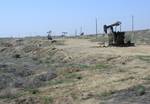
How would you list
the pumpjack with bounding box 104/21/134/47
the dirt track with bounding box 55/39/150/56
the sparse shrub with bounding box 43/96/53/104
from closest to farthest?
1. the sparse shrub with bounding box 43/96/53/104
2. the dirt track with bounding box 55/39/150/56
3. the pumpjack with bounding box 104/21/134/47

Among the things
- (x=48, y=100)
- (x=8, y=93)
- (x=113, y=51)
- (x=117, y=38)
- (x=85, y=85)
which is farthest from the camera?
(x=117, y=38)

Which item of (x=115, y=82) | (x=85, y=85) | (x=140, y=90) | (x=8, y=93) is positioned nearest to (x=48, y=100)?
(x=85, y=85)

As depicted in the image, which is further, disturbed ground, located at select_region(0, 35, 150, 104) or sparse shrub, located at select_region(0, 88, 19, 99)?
sparse shrub, located at select_region(0, 88, 19, 99)

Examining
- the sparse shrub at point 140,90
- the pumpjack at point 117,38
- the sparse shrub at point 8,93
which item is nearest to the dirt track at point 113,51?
the pumpjack at point 117,38

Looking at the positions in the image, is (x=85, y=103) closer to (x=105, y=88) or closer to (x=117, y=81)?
(x=105, y=88)

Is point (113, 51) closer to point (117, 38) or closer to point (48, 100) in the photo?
point (117, 38)

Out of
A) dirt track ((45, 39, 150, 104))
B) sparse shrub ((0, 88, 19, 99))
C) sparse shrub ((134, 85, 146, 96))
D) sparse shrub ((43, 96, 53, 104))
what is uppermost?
sparse shrub ((134, 85, 146, 96))

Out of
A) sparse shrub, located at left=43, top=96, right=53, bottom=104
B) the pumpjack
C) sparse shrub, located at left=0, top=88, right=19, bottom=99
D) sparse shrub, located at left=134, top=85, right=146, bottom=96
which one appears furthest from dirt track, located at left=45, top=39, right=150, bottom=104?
the pumpjack

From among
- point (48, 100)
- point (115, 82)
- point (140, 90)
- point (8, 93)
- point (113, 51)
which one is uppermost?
point (140, 90)

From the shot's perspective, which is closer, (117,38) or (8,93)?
(8,93)

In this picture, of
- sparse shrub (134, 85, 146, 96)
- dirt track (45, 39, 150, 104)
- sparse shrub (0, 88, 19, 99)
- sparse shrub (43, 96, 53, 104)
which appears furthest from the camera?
sparse shrub (0, 88, 19, 99)

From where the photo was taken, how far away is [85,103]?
17.3 metres

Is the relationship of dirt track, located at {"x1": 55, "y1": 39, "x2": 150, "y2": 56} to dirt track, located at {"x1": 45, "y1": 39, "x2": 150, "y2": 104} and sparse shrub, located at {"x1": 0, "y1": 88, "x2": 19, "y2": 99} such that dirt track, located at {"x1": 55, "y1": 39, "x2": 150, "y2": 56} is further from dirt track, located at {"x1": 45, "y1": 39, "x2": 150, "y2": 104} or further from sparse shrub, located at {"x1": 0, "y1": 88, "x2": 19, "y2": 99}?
sparse shrub, located at {"x1": 0, "y1": 88, "x2": 19, "y2": 99}

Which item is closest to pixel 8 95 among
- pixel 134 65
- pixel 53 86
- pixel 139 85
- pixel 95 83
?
pixel 53 86
